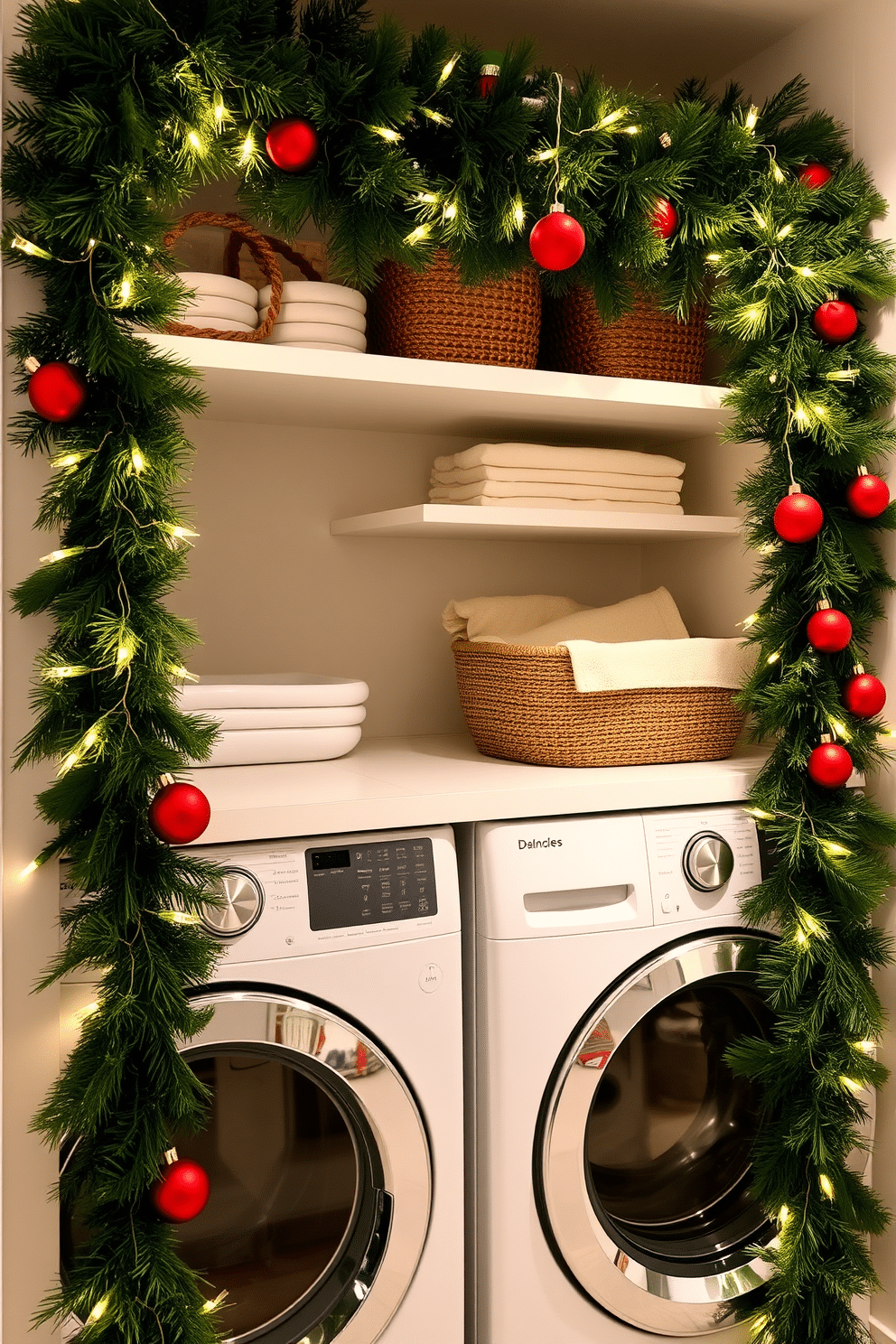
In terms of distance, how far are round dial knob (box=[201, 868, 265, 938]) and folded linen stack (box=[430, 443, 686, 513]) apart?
744 millimetres

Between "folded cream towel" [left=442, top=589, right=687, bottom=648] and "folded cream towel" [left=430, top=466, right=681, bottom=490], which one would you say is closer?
"folded cream towel" [left=430, top=466, right=681, bottom=490]

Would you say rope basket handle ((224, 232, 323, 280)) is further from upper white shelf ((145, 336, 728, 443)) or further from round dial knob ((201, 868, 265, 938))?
round dial knob ((201, 868, 265, 938))

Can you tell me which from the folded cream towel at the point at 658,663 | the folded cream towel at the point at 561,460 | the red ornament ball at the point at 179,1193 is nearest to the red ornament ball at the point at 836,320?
the folded cream towel at the point at 561,460

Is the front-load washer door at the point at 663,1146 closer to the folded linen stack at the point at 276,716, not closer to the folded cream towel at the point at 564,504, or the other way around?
the folded linen stack at the point at 276,716

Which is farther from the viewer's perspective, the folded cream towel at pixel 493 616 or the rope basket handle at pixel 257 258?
the folded cream towel at pixel 493 616

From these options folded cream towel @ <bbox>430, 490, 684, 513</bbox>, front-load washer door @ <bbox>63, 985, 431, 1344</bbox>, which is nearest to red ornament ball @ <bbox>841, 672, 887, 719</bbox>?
folded cream towel @ <bbox>430, 490, 684, 513</bbox>

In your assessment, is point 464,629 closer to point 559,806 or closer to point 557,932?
point 559,806

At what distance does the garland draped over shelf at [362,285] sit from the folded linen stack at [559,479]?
0.71 feet

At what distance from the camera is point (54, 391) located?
3.76 ft

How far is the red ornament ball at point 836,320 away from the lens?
1.55 metres

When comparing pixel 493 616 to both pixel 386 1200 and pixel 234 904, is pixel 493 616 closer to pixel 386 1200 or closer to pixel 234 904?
pixel 234 904

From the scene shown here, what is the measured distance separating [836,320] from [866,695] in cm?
57

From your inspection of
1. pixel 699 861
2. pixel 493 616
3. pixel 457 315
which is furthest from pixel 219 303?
pixel 699 861

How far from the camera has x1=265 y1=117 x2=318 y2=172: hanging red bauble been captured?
1.30m
